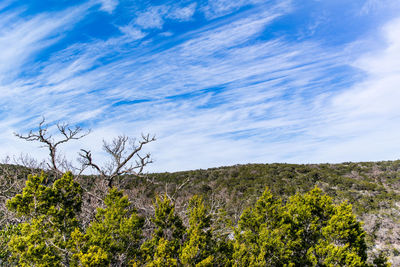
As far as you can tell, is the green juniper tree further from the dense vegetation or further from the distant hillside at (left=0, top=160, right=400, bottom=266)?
the distant hillside at (left=0, top=160, right=400, bottom=266)

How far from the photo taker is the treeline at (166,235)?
8586 mm

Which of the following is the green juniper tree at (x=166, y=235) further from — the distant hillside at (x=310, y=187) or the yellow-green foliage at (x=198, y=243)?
the distant hillside at (x=310, y=187)

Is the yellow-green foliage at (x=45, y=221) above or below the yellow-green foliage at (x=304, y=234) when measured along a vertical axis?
above

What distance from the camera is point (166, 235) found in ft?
33.6

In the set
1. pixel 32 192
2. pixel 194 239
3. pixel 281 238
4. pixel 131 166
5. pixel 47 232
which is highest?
pixel 131 166

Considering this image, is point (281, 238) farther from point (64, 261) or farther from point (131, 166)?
point (131, 166)

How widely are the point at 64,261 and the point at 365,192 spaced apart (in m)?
31.8

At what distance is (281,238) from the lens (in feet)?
41.9

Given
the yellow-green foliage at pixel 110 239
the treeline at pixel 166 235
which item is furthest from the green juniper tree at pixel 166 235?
the yellow-green foliage at pixel 110 239

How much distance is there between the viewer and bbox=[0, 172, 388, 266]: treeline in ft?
28.2

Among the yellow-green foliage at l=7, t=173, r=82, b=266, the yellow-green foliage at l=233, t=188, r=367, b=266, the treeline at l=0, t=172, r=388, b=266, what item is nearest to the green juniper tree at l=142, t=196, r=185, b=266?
the treeline at l=0, t=172, r=388, b=266

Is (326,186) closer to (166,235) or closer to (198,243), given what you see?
(198,243)

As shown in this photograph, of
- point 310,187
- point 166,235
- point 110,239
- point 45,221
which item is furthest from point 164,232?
point 310,187

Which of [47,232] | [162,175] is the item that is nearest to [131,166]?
[47,232]
